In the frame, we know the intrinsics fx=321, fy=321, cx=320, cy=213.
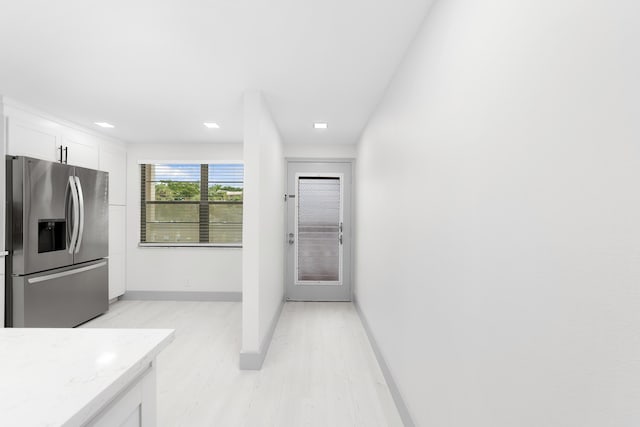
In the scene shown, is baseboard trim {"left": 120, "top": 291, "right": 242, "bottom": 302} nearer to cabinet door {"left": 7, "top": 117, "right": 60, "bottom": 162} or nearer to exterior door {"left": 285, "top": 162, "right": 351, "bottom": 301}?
exterior door {"left": 285, "top": 162, "right": 351, "bottom": 301}

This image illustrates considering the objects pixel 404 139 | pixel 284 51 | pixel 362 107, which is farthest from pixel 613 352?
pixel 362 107

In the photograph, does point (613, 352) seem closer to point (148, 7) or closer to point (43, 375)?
point (43, 375)

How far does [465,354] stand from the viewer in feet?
4.21

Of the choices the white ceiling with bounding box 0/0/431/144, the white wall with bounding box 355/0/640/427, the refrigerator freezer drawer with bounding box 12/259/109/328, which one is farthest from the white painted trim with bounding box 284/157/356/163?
the white wall with bounding box 355/0/640/427

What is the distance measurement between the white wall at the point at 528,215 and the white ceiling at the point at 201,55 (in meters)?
0.49

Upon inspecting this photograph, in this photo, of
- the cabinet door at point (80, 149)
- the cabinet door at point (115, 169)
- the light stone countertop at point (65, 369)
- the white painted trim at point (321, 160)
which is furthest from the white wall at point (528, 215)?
the cabinet door at point (115, 169)

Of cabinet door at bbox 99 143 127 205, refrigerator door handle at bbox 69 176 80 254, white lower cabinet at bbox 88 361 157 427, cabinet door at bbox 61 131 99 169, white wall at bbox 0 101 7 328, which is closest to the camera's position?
white lower cabinet at bbox 88 361 157 427

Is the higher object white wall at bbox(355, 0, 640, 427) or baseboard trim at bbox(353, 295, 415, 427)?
white wall at bbox(355, 0, 640, 427)

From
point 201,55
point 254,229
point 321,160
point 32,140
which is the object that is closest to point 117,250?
point 32,140

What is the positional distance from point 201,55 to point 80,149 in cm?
285

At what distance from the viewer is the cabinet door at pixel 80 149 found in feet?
12.7

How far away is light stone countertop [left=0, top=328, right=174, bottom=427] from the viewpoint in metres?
0.66

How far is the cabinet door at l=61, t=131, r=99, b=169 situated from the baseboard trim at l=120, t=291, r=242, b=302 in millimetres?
2006

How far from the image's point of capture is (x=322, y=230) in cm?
503
